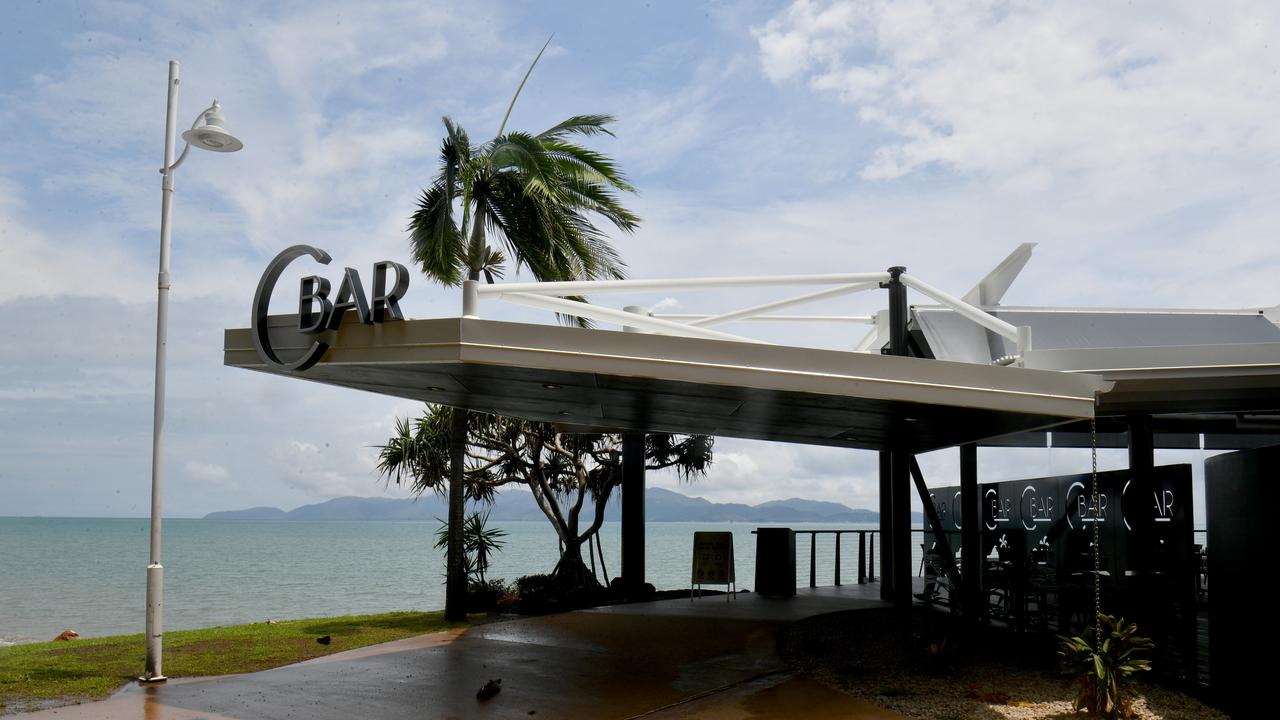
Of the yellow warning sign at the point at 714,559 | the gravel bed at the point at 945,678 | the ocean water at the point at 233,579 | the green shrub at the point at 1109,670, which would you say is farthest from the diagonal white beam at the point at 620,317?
the ocean water at the point at 233,579

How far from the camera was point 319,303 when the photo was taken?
7.69 metres

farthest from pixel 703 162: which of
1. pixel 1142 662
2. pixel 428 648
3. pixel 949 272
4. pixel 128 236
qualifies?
pixel 128 236

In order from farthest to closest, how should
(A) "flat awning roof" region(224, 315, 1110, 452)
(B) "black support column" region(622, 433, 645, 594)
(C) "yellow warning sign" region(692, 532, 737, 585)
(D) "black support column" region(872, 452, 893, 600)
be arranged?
(B) "black support column" region(622, 433, 645, 594), (D) "black support column" region(872, 452, 893, 600), (C) "yellow warning sign" region(692, 532, 737, 585), (A) "flat awning roof" region(224, 315, 1110, 452)

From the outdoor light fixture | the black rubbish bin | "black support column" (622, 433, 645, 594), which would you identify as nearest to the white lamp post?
the outdoor light fixture

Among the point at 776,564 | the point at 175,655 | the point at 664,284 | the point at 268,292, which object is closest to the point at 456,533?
the point at 175,655

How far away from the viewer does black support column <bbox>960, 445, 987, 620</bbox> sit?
1398 cm

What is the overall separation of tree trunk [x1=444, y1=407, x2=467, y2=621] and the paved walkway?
1.31 metres

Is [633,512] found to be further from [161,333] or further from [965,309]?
[161,333]

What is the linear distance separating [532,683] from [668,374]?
3.57m

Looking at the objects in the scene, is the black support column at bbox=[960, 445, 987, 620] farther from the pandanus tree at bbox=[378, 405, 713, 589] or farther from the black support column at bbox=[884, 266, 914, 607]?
the pandanus tree at bbox=[378, 405, 713, 589]

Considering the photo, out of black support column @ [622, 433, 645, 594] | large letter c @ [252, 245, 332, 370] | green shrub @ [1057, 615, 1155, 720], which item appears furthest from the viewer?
black support column @ [622, 433, 645, 594]

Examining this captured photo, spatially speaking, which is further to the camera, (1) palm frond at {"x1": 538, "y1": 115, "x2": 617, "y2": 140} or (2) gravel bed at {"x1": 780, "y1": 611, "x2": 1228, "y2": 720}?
(1) palm frond at {"x1": 538, "y1": 115, "x2": 617, "y2": 140}

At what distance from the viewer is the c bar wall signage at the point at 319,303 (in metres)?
7.36

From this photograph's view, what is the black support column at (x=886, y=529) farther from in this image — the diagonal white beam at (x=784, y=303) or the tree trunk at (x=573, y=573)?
the diagonal white beam at (x=784, y=303)
